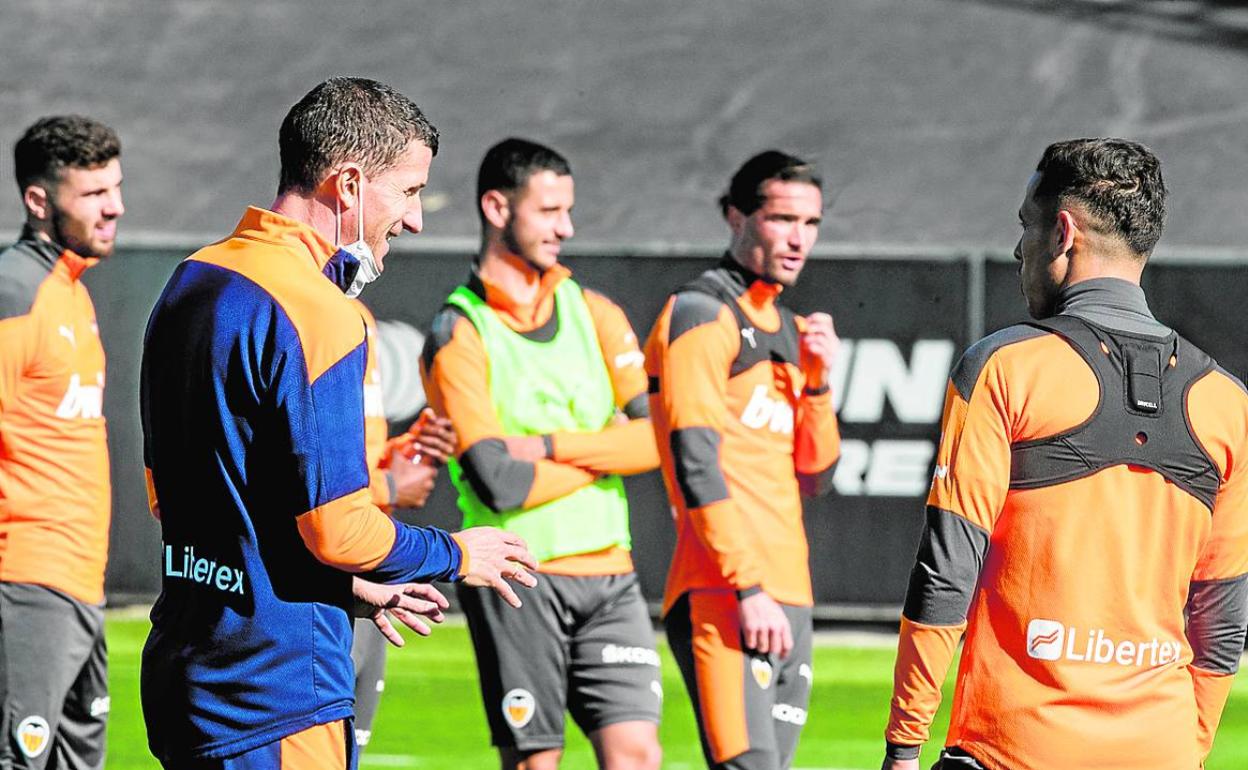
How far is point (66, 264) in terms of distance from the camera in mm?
6812

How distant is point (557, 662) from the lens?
631cm

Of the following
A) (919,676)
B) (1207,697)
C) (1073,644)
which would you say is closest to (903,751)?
(919,676)

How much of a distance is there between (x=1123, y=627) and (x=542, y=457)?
2.94 m

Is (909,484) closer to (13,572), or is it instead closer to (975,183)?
(13,572)

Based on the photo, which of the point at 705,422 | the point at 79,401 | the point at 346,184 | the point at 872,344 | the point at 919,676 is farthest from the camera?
the point at 872,344

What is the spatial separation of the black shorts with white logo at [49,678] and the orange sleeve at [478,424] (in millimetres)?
1509

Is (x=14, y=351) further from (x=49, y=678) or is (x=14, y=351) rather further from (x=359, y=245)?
(x=359, y=245)

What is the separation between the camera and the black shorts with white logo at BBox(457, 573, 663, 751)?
20.5 feet

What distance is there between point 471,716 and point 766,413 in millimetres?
3868

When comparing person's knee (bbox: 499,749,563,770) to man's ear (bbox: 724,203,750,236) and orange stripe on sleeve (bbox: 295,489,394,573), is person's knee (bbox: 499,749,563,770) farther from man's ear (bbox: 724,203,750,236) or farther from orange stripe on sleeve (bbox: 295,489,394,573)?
orange stripe on sleeve (bbox: 295,489,394,573)

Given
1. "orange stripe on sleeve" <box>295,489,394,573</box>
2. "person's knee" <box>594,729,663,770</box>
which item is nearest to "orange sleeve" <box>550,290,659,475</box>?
"person's knee" <box>594,729,663,770</box>

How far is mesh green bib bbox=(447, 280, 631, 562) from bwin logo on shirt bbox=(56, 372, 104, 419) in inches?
54.9

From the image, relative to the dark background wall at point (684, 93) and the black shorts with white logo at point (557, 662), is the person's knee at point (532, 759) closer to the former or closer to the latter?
the black shorts with white logo at point (557, 662)

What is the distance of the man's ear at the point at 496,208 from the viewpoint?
22.1 feet
